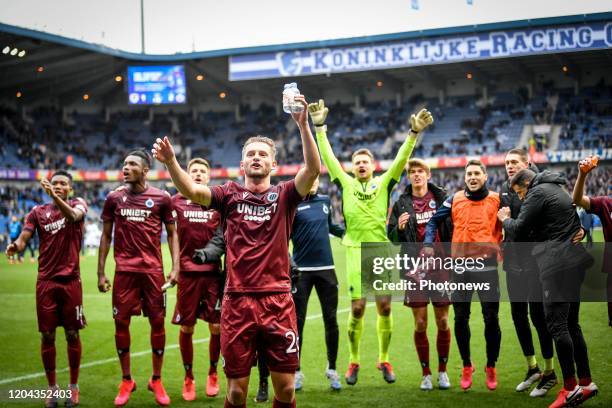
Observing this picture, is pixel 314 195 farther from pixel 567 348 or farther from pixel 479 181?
Answer: pixel 567 348

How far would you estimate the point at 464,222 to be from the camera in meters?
7.50

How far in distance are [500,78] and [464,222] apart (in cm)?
4451

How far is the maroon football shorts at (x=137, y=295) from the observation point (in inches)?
289

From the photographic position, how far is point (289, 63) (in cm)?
4388

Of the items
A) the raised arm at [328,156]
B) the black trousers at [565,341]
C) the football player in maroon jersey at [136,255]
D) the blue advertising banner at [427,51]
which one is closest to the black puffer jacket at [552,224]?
the black trousers at [565,341]

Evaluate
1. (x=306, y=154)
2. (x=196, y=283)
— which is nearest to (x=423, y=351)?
(x=196, y=283)

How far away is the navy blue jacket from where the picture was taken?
7734 millimetres

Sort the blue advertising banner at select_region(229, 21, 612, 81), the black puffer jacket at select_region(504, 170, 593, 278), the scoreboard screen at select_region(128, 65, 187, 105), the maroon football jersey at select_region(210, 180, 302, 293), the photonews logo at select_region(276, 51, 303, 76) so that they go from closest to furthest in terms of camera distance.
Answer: the maroon football jersey at select_region(210, 180, 302, 293), the black puffer jacket at select_region(504, 170, 593, 278), the blue advertising banner at select_region(229, 21, 612, 81), the photonews logo at select_region(276, 51, 303, 76), the scoreboard screen at select_region(128, 65, 187, 105)

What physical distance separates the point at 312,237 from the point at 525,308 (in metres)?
2.47

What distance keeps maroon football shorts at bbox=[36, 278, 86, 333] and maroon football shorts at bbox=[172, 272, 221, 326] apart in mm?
1053

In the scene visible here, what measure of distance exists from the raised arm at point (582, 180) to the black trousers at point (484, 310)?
117 cm

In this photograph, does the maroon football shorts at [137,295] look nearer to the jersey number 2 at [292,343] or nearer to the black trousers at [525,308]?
the jersey number 2 at [292,343]

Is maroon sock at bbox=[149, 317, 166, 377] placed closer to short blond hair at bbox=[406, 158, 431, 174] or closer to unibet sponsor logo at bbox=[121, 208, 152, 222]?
unibet sponsor logo at bbox=[121, 208, 152, 222]

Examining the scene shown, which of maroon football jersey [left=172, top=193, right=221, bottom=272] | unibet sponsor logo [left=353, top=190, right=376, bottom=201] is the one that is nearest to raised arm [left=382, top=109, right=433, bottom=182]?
unibet sponsor logo [left=353, top=190, right=376, bottom=201]
